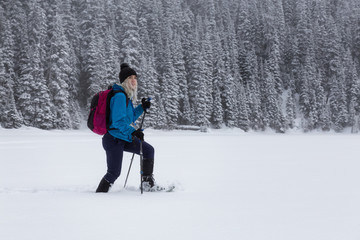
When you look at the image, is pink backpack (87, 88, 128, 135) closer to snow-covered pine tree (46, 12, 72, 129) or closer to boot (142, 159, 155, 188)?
boot (142, 159, 155, 188)

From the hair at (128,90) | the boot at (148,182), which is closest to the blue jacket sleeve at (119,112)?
the hair at (128,90)

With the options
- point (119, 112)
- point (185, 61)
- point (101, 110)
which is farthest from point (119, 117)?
point (185, 61)

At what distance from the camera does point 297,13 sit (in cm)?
7519

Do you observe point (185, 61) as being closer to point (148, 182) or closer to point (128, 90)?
point (128, 90)

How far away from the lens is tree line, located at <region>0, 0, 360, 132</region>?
117ft

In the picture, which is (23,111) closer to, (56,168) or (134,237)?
(56,168)

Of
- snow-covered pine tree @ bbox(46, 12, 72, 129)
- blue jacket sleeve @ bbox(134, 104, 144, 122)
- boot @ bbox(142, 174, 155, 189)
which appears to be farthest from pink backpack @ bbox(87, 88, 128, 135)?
snow-covered pine tree @ bbox(46, 12, 72, 129)

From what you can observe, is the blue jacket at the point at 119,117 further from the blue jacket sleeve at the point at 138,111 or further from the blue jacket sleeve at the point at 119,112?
the blue jacket sleeve at the point at 138,111

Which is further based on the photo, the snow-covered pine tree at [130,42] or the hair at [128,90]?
the snow-covered pine tree at [130,42]

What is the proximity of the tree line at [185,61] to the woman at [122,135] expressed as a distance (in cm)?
2872

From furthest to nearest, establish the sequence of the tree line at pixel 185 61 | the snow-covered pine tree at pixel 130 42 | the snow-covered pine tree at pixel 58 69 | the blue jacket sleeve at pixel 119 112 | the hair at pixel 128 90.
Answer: the snow-covered pine tree at pixel 130 42, the tree line at pixel 185 61, the snow-covered pine tree at pixel 58 69, the hair at pixel 128 90, the blue jacket sleeve at pixel 119 112

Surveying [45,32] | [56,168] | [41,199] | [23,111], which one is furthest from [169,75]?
[41,199]

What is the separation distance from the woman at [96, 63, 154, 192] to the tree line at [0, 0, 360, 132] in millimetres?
28719

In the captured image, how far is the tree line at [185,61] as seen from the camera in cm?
3556
